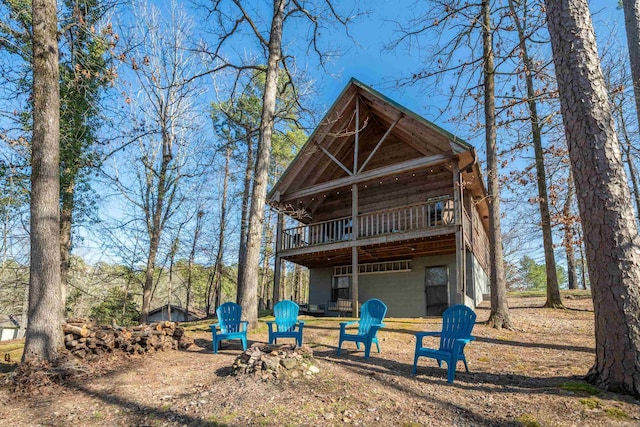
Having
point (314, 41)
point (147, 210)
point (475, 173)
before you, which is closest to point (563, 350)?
point (475, 173)

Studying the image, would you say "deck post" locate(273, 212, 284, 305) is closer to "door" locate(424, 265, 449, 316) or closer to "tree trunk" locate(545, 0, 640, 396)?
"door" locate(424, 265, 449, 316)

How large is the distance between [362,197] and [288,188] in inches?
112

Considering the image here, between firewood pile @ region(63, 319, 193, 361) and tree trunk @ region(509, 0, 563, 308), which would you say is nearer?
firewood pile @ region(63, 319, 193, 361)

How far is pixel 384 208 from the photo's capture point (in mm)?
12445

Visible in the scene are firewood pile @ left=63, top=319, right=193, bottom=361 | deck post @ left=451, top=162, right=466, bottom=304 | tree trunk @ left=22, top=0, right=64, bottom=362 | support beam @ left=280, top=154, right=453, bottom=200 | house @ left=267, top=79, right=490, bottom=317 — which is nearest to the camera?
tree trunk @ left=22, top=0, right=64, bottom=362

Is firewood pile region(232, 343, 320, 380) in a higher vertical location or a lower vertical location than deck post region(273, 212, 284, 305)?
lower

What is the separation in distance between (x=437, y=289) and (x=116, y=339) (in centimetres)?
942

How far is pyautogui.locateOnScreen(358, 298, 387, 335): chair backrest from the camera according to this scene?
5.65 m

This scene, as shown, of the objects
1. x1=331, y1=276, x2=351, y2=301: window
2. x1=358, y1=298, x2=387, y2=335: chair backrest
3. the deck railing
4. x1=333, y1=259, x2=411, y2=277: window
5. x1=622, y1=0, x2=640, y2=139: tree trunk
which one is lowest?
x1=358, y1=298, x2=387, y2=335: chair backrest

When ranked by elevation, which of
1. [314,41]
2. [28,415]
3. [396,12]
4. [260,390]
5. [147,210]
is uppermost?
[314,41]

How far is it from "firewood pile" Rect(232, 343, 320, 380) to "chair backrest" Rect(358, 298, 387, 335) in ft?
5.36

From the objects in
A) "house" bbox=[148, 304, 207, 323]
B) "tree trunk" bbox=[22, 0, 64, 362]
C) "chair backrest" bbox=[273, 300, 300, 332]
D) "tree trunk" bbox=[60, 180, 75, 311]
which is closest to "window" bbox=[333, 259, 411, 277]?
"chair backrest" bbox=[273, 300, 300, 332]

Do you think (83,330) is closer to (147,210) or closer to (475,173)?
(147,210)

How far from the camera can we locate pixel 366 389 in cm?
370
